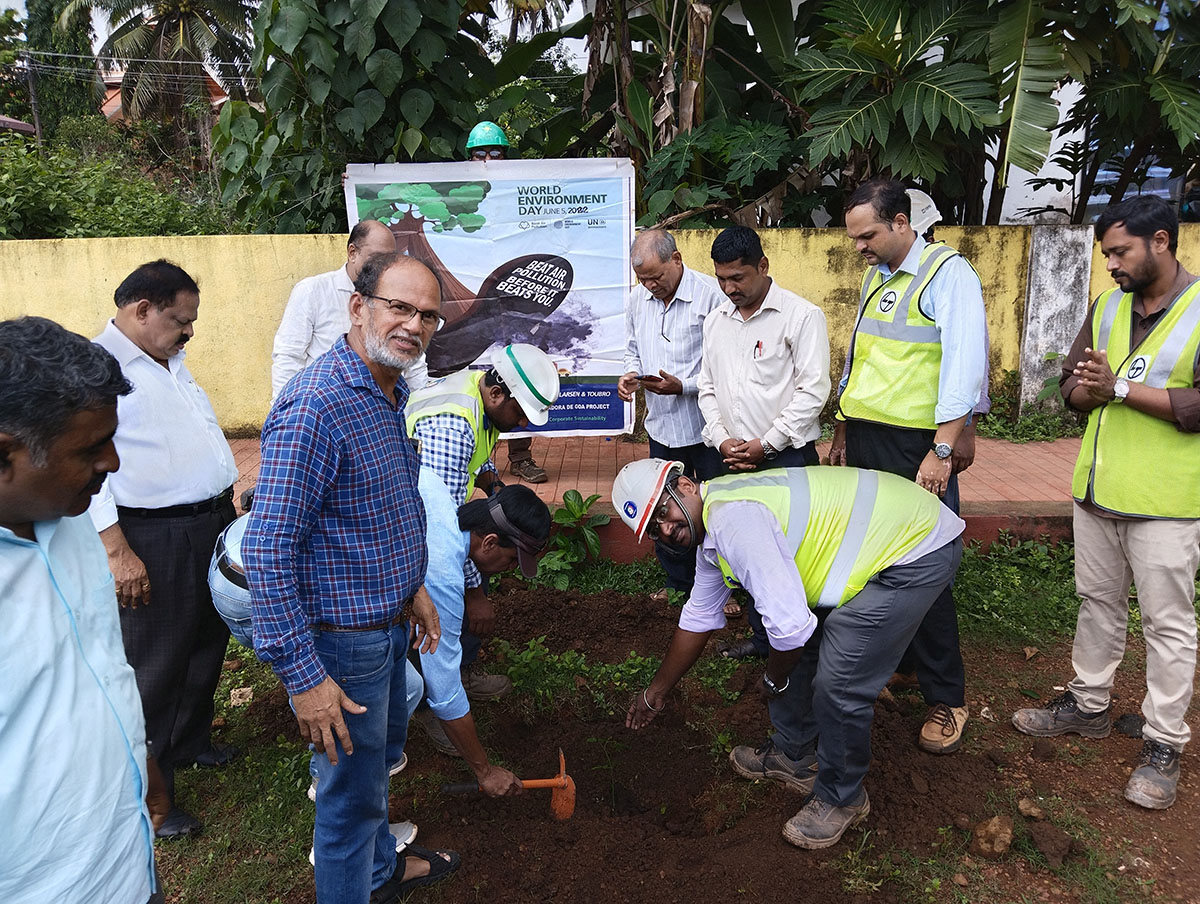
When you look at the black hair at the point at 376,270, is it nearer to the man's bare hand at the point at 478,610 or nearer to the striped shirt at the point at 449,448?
the striped shirt at the point at 449,448

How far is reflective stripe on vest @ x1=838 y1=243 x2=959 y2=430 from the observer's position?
324 cm

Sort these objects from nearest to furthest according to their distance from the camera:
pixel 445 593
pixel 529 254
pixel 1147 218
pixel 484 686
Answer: pixel 445 593 → pixel 1147 218 → pixel 484 686 → pixel 529 254

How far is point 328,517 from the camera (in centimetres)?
201

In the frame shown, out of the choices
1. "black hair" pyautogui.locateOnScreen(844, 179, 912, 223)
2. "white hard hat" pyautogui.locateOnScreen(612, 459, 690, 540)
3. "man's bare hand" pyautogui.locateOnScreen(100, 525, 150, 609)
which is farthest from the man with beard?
"man's bare hand" pyautogui.locateOnScreen(100, 525, 150, 609)

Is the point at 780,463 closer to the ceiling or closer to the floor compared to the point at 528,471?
closer to the ceiling

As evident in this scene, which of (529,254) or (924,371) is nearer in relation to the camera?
(924,371)

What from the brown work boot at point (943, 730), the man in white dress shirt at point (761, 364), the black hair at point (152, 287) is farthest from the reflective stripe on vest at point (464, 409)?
the brown work boot at point (943, 730)

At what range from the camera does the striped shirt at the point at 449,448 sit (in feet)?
9.75

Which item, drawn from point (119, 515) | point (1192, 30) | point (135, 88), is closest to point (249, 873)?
point (119, 515)

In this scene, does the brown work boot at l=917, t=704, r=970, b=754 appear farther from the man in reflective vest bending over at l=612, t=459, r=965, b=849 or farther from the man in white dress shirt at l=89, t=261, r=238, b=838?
the man in white dress shirt at l=89, t=261, r=238, b=838

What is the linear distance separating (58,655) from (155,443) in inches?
64.5

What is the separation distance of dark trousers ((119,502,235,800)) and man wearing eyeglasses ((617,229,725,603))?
6.80ft

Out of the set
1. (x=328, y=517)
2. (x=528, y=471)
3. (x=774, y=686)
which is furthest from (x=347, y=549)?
(x=528, y=471)

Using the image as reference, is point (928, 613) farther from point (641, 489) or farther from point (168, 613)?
point (168, 613)
